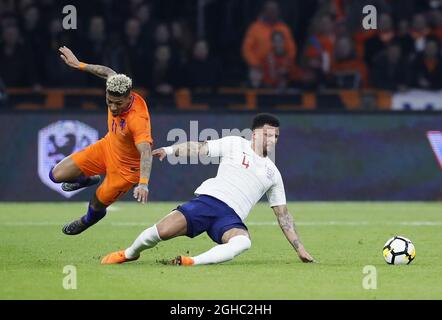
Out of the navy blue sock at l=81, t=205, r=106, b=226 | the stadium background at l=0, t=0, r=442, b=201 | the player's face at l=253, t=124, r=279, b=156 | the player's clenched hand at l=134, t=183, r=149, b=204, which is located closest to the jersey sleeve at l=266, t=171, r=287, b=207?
the player's face at l=253, t=124, r=279, b=156

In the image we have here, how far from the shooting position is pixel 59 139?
19.3 metres

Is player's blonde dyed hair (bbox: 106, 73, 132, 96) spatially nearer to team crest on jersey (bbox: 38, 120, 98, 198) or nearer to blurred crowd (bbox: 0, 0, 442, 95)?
team crest on jersey (bbox: 38, 120, 98, 198)

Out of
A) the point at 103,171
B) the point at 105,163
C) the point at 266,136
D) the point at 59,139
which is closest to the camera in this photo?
the point at 266,136

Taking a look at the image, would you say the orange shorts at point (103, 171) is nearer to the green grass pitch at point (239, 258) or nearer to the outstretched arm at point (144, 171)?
the green grass pitch at point (239, 258)

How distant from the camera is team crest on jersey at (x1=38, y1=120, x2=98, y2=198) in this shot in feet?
63.2

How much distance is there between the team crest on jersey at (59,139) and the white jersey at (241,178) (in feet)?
24.6

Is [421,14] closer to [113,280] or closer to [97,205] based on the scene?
[97,205]

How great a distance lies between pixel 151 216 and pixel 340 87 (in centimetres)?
527

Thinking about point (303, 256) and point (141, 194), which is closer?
point (141, 194)

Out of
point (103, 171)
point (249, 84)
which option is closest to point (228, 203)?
point (103, 171)

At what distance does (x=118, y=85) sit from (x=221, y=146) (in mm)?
1291

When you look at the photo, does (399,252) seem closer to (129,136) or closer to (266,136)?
(266,136)

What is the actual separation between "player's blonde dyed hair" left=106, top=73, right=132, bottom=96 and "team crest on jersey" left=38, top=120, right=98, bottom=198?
6.88 metres
